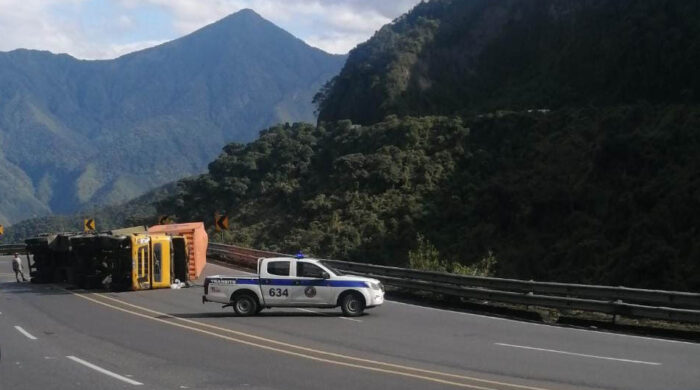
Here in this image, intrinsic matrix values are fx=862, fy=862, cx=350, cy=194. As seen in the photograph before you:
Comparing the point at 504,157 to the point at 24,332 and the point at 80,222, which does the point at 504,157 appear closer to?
the point at 24,332

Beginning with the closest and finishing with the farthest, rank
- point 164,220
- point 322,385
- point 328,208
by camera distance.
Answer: point 322,385, point 164,220, point 328,208

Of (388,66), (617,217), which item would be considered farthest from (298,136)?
(617,217)

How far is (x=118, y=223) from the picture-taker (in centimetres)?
12138

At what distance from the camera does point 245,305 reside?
2156 centimetres

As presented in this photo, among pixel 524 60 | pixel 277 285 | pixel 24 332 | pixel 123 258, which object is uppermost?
pixel 524 60

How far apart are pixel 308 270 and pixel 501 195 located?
111ft

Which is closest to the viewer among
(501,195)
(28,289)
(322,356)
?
(322,356)

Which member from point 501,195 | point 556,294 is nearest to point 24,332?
point 556,294

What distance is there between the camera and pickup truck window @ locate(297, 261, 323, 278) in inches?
841

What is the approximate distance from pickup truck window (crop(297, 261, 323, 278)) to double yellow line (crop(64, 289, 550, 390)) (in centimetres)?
283

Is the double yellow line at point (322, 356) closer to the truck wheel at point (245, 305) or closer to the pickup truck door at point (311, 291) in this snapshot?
the truck wheel at point (245, 305)

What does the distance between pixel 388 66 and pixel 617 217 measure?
3828 centimetres

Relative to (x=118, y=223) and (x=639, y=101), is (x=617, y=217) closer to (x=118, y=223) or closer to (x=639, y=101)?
(x=639, y=101)

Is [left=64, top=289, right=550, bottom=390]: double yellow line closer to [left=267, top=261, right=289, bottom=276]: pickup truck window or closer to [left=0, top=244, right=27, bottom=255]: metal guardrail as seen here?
[left=267, top=261, right=289, bottom=276]: pickup truck window
